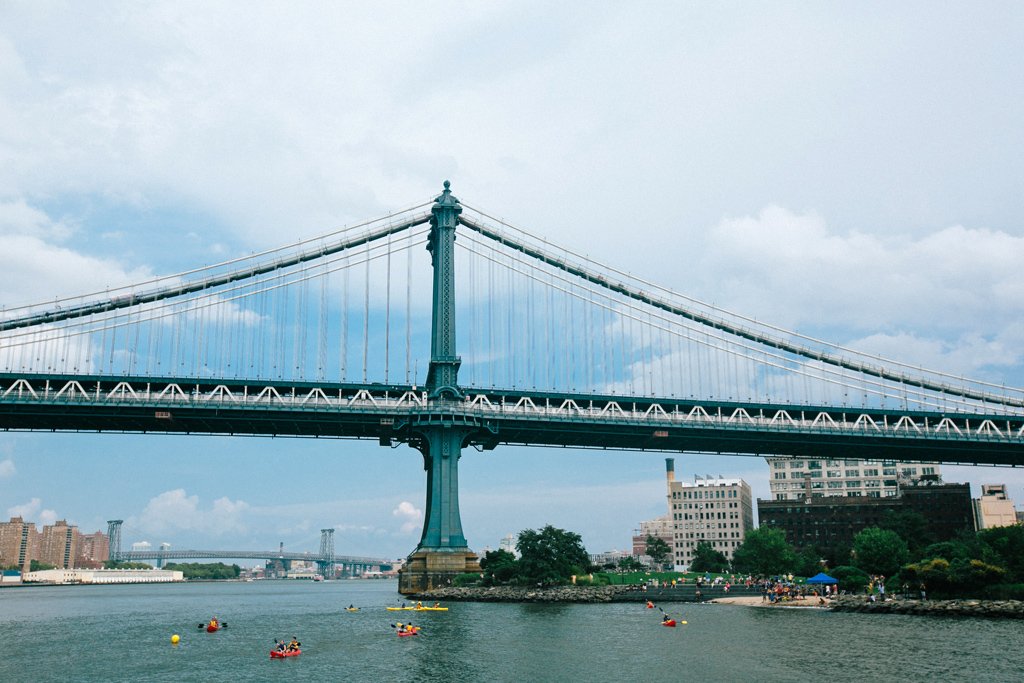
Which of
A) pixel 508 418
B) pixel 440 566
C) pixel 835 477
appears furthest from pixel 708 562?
pixel 440 566

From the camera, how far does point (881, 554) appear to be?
10394cm

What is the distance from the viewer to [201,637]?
67.4 meters

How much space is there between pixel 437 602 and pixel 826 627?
41572mm

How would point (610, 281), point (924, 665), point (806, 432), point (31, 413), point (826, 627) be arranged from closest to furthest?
point (924, 665) < point (826, 627) < point (31, 413) < point (806, 432) < point (610, 281)

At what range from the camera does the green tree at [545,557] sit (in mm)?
99688

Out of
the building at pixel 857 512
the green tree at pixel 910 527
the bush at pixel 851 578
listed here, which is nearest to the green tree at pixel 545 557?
the bush at pixel 851 578

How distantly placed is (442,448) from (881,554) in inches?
2092

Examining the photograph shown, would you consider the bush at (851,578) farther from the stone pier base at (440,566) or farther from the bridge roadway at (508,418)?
the stone pier base at (440,566)

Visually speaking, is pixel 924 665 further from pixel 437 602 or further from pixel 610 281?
pixel 610 281

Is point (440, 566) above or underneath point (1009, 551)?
underneath

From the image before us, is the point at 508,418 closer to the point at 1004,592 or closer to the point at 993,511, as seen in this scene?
the point at 1004,592

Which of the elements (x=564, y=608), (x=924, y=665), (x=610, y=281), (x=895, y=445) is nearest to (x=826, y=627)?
(x=924, y=665)

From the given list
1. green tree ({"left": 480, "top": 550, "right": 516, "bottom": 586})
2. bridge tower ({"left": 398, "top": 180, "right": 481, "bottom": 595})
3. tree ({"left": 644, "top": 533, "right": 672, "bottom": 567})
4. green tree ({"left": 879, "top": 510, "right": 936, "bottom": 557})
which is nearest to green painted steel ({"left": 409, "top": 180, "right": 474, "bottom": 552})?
bridge tower ({"left": 398, "top": 180, "right": 481, "bottom": 595})

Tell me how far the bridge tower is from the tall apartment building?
10803cm
